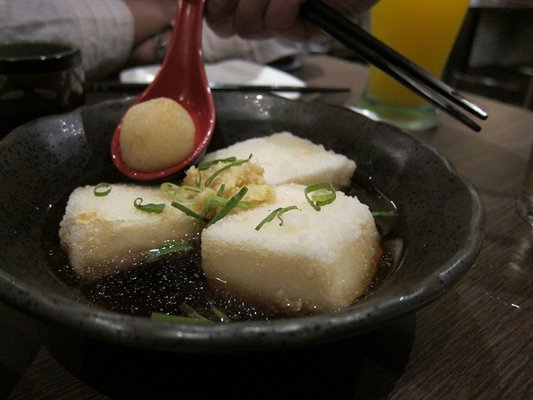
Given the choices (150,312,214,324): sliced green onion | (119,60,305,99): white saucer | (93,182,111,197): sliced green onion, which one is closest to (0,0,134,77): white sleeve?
(119,60,305,99): white saucer

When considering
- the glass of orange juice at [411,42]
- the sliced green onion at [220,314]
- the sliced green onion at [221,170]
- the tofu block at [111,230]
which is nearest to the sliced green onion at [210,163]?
the sliced green onion at [221,170]

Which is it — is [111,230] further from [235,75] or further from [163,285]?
[235,75]

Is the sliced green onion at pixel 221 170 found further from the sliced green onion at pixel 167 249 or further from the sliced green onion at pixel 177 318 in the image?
the sliced green onion at pixel 177 318

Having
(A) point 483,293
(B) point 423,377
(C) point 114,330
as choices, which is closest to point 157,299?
(C) point 114,330

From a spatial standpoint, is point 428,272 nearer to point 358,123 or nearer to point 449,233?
point 449,233

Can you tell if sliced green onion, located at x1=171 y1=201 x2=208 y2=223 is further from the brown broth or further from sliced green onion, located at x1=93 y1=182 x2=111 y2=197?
sliced green onion, located at x1=93 y1=182 x2=111 y2=197

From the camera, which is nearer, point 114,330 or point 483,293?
point 114,330
